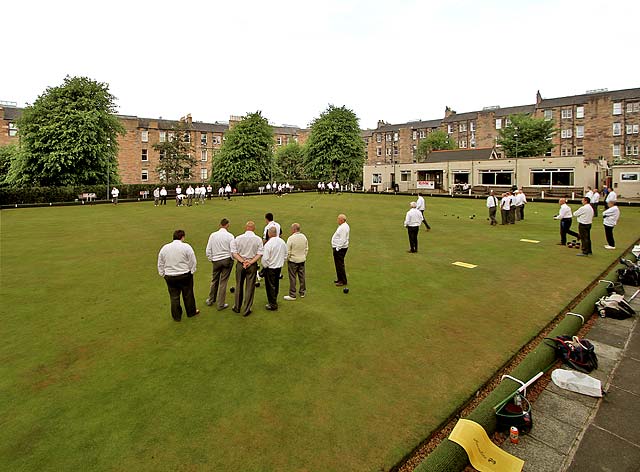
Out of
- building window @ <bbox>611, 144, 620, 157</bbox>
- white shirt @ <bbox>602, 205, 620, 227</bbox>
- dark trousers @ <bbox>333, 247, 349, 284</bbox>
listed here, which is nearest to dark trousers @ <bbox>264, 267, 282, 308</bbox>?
dark trousers @ <bbox>333, 247, 349, 284</bbox>

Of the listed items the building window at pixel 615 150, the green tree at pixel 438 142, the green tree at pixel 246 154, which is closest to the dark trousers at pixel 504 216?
the green tree at pixel 246 154

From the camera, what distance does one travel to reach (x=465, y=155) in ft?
169

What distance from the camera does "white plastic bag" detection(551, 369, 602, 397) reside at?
5.10m

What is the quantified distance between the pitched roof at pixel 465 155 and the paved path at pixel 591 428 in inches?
1777

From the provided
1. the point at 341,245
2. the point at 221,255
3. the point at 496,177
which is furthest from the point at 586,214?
the point at 496,177

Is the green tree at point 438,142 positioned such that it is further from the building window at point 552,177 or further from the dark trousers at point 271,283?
the dark trousers at point 271,283

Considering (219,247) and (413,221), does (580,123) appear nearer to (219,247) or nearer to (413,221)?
(413,221)

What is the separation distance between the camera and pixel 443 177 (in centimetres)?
5003

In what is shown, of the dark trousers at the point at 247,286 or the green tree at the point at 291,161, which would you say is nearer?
the dark trousers at the point at 247,286

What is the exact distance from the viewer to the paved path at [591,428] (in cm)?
393

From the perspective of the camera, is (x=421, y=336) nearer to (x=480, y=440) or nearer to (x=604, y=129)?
(x=480, y=440)

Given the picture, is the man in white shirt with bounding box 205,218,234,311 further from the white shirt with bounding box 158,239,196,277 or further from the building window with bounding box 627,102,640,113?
the building window with bounding box 627,102,640,113

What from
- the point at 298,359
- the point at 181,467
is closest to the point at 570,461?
the point at 298,359

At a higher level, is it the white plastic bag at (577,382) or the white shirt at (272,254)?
the white shirt at (272,254)
